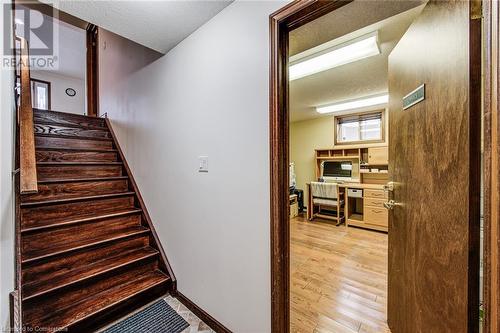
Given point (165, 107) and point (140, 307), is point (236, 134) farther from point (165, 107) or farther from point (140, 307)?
point (140, 307)

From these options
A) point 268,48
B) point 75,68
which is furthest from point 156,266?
point 75,68

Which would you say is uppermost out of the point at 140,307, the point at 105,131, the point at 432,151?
the point at 105,131

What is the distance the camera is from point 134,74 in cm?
250

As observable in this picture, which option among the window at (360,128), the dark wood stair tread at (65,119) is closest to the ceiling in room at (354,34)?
the window at (360,128)

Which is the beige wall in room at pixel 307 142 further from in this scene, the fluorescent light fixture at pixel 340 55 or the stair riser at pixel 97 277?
the stair riser at pixel 97 277

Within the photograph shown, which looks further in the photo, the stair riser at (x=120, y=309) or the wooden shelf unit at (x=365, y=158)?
the wooden shelf unit at (x=365, y=158)

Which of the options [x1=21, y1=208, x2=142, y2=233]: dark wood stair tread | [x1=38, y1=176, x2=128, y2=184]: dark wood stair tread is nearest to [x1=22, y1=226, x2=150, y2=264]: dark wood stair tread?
[x1=21, y1=208, x2=142, y2=233]: dark wood stair tread

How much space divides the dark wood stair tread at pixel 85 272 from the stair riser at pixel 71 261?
0.03m

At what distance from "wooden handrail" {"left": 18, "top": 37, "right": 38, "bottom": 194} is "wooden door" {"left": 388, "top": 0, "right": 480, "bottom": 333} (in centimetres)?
195

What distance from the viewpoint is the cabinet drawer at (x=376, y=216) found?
11.8 ft

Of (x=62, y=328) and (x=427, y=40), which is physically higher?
(x=427, y=40)

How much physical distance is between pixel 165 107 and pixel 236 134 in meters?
1.01

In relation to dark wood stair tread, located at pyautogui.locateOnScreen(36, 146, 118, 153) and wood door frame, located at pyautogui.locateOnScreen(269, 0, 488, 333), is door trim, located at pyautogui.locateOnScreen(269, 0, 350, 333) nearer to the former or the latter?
wood door frame, located at pyautogui.locateOnScreen(269, 0, 488, 333)

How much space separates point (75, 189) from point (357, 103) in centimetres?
422
